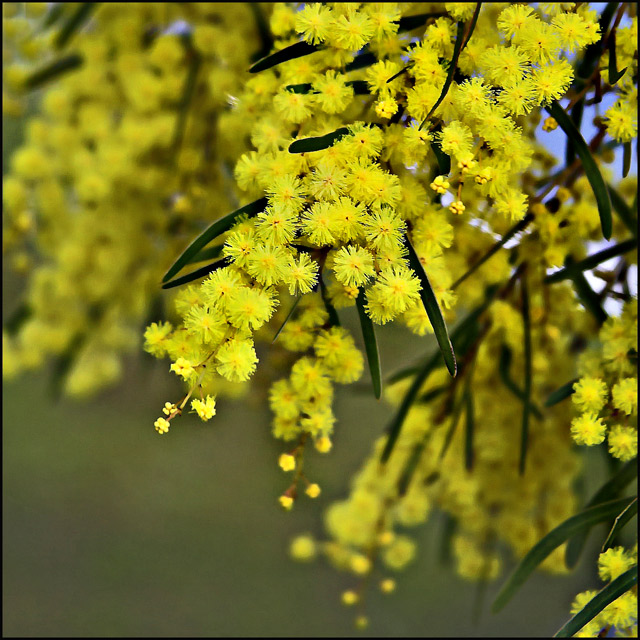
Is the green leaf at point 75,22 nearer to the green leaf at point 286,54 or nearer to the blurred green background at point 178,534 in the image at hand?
the green leaf at point 286,54

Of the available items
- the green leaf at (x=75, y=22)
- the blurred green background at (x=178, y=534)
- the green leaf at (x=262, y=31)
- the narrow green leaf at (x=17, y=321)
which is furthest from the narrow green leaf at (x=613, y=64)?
the blurred green background at (x=178, y=534)

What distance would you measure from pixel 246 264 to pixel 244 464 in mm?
1242

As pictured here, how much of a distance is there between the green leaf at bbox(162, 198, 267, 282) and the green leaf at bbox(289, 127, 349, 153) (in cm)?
3

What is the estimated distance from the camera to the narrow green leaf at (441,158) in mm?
294

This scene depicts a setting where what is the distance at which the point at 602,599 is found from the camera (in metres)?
0.30

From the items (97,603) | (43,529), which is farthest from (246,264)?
(43,529)

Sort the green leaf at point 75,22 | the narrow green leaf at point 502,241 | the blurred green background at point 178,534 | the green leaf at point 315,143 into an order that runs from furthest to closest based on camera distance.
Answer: the blurred green background at point 178,534, the green leaf at point 75,22, the narrow green leaf at point 502,241, the green leaf at point 315,143

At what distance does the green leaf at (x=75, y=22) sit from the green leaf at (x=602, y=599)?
1.97 feet

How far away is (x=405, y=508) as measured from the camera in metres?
0.56

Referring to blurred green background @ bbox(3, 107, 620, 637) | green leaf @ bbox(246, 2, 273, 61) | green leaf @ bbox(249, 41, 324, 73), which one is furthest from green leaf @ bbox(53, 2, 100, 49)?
blurred green background @ bbox(3, 107, 620, 637)

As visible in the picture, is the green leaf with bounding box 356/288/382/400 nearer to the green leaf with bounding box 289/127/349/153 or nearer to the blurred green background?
the green leaf with bounding box 289/127/349/153

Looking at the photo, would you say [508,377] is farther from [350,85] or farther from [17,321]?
[17,321]


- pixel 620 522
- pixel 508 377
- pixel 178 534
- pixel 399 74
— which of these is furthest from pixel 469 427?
pixel 178 534

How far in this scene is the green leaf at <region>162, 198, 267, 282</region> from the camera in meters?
0.30
